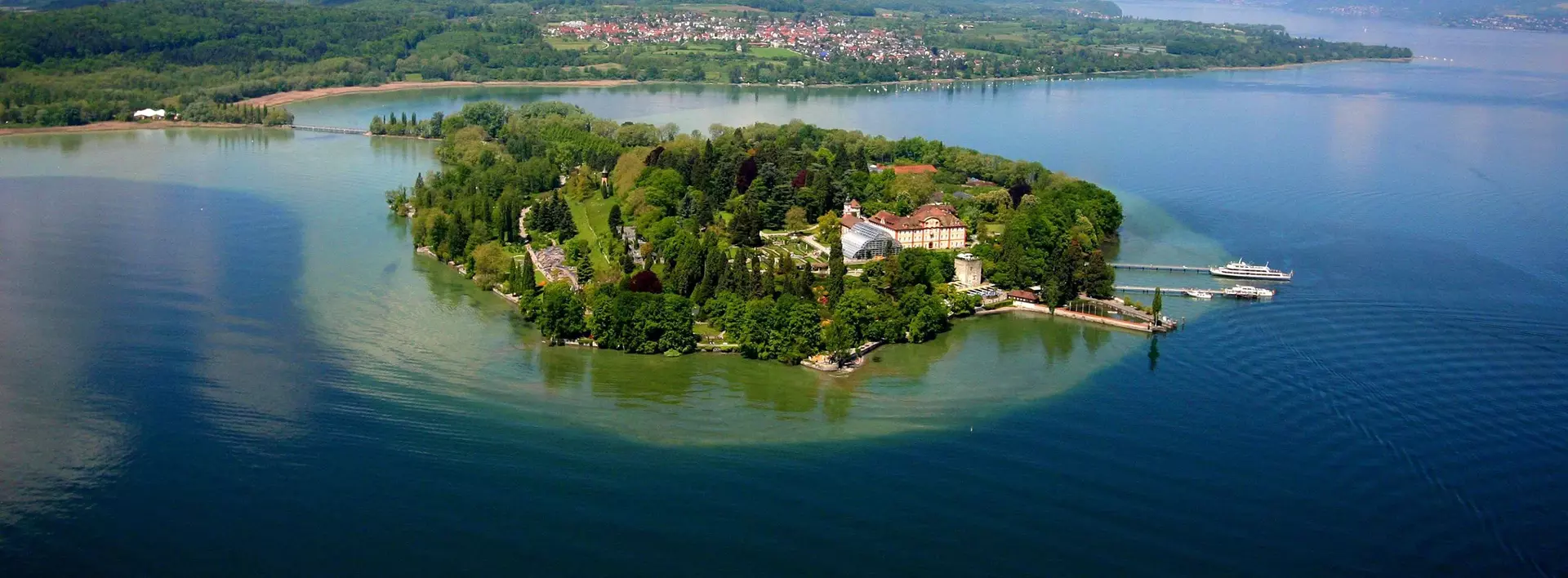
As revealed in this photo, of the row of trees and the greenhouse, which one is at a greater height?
the row of trees

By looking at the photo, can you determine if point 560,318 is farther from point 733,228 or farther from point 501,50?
point 501,50

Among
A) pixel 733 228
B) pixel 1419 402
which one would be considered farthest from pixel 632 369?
pixel 1419 402

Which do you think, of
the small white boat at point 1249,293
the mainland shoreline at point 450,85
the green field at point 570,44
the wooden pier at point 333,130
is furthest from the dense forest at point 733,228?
the green field at point 570,44

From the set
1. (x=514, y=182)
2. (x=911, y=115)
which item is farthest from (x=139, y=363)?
(x=911, y=115)

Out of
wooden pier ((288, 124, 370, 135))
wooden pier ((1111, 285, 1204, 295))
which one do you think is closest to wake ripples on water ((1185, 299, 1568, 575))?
wooden pier ((1111, 285, 1204, 295))

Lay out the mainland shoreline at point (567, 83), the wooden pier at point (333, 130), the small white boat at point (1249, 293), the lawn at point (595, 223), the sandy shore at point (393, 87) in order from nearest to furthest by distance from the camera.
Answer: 1. the small white boat at point (1249, 293)
2. the lawn at point (595, 223)
3. the wooden pier at point (333, 130)
4. the sandy shore at point (393, 87)
5. the mainland shoreline at point (567, 83)

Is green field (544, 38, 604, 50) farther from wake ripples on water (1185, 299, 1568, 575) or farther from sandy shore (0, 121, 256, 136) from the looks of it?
wake ripples on water (1185, 299, 1568, 575)

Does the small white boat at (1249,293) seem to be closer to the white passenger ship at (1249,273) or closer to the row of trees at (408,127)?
the white passenger ship at (1249,273)
